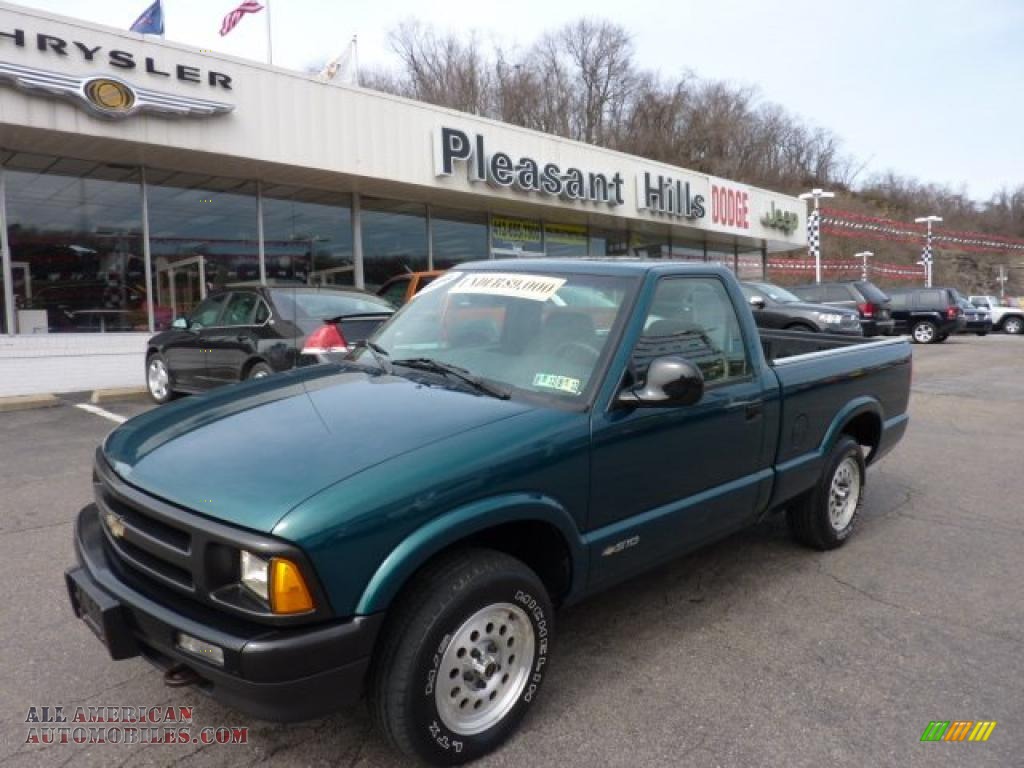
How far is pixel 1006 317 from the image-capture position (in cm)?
3039

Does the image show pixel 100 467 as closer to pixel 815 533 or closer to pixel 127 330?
pixel 815 533

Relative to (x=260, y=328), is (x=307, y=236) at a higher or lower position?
higher

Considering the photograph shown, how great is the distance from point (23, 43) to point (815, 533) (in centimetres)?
1100

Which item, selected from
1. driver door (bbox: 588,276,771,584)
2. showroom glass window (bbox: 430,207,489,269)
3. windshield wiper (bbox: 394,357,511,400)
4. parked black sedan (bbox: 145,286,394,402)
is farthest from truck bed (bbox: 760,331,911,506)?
showroom glass window (bbox: 430,207,489,269)

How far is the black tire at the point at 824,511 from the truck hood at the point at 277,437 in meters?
2.38

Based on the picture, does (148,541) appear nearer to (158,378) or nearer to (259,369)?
(259,369)

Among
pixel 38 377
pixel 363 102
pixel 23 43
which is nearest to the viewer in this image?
pixel 23 43

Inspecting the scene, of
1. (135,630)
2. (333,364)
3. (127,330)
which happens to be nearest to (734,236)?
(127,330)

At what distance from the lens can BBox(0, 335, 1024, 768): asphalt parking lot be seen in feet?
8.18

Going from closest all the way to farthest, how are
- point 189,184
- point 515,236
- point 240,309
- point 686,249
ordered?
point 240,309 → point 189,184 → point 515,236 → point 686,249

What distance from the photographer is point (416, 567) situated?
2.18 metres

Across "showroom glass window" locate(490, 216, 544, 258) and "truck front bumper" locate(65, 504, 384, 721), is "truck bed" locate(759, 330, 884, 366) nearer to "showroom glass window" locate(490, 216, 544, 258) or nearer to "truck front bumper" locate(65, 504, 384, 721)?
"truck front bumper" locate(65, 504, 384, 721)

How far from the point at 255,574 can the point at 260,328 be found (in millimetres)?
6342

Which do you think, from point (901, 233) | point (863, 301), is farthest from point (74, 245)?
point (901, 233)
